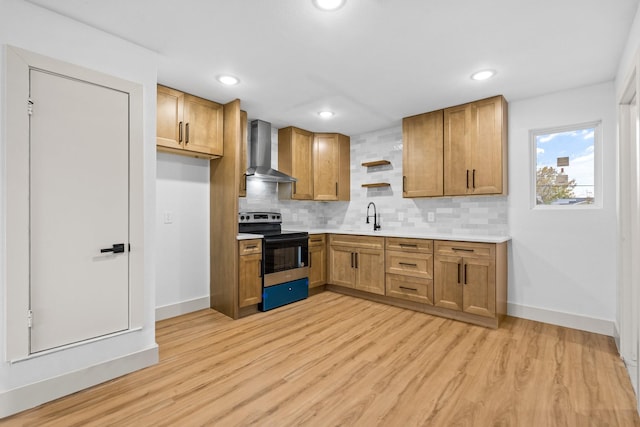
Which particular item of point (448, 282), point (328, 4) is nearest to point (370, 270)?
point (448, 282)

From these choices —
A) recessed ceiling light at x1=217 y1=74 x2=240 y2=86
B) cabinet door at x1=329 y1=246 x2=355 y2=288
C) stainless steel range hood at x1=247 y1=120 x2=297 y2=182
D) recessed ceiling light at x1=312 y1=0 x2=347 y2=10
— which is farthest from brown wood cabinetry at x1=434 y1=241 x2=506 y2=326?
recessed ceiling light at x1=217 y1=74 x2=240 y2=86

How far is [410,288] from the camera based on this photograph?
373 centimetres

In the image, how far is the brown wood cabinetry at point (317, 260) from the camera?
4.39m

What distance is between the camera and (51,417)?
5.86ft

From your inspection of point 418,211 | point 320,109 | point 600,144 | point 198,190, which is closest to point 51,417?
point 198,190

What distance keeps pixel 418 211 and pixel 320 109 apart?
1.96m

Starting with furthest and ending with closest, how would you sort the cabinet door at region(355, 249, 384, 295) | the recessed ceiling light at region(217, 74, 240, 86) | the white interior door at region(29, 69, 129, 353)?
the cabinet door at region(355, 249, 384, 295)
the recessed ceiling light at region(217, 74, 240, 86)
the white interior door at region(29, 69, 129, 353)

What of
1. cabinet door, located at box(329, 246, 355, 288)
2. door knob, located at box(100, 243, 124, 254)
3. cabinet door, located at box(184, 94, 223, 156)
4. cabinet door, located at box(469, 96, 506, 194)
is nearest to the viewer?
door knob, located at box(100, 243, 124, 254)

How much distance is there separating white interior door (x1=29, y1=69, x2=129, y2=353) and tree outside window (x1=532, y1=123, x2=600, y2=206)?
4.06 m

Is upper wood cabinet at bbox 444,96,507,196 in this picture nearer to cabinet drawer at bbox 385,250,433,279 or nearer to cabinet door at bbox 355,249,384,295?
cabinet drawer at bbox 385,250,433,279

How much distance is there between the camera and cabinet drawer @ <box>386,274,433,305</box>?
3586 mm

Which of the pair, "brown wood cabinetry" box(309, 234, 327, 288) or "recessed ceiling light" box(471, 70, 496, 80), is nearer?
"recessed ceiling light" box(471, 70, 496, 80)

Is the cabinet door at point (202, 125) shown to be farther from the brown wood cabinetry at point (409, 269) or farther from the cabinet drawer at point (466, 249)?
the cabinet drawer at point (466, 249)

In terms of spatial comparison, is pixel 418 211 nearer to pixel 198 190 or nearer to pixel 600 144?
pixel 600 144
